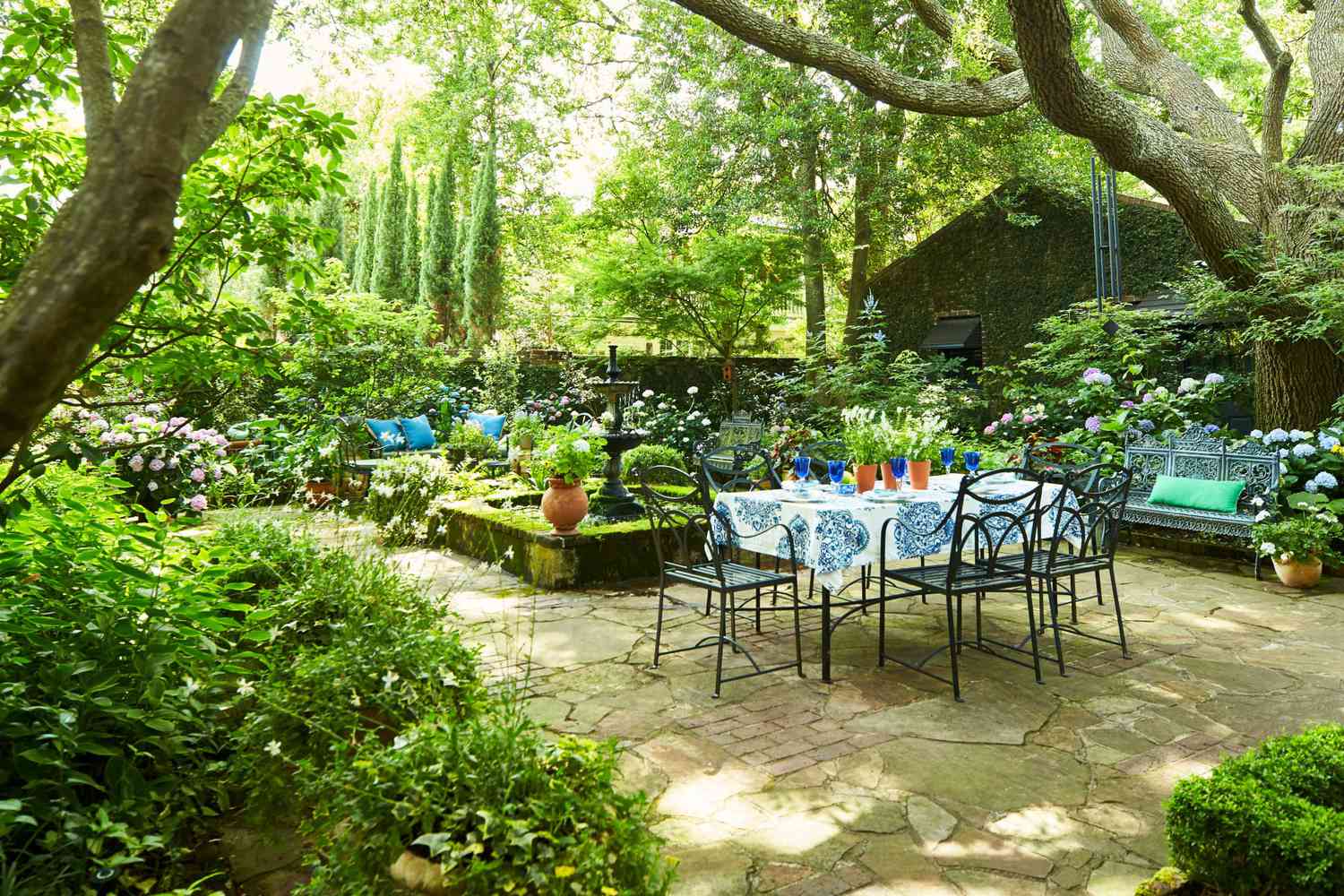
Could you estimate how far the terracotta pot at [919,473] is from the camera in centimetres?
460

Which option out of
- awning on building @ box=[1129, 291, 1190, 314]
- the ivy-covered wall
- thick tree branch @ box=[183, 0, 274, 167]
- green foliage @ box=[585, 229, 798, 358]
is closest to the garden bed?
thick tree branch @ box=[183, 0, 274, 167]

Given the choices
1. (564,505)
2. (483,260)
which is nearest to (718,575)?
(564,505)

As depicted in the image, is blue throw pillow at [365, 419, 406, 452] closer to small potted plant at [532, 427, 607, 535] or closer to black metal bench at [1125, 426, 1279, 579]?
small potted plant at [532, 427, 607, 535]

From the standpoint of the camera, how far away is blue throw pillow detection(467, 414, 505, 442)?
11398 mm

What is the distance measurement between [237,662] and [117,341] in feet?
4.65

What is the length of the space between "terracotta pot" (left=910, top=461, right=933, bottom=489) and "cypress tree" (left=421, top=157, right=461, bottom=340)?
1499 centimetres

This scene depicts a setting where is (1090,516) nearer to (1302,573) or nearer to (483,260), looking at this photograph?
(1302,573)

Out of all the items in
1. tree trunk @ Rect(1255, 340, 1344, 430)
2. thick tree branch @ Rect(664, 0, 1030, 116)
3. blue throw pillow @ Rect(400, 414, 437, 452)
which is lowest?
blue throw pillow @ Rect(400, 414, 437, 452)

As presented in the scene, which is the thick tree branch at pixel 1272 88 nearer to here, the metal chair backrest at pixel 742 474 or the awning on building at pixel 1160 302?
the awning on building at pixel 1160 302

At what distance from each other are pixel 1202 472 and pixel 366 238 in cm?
1847

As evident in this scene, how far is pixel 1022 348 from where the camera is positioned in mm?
12312

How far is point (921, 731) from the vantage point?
3455 millimetres

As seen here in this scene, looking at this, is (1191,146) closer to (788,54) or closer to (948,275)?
(788,54)

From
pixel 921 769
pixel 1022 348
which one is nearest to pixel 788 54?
pixel 921 769
